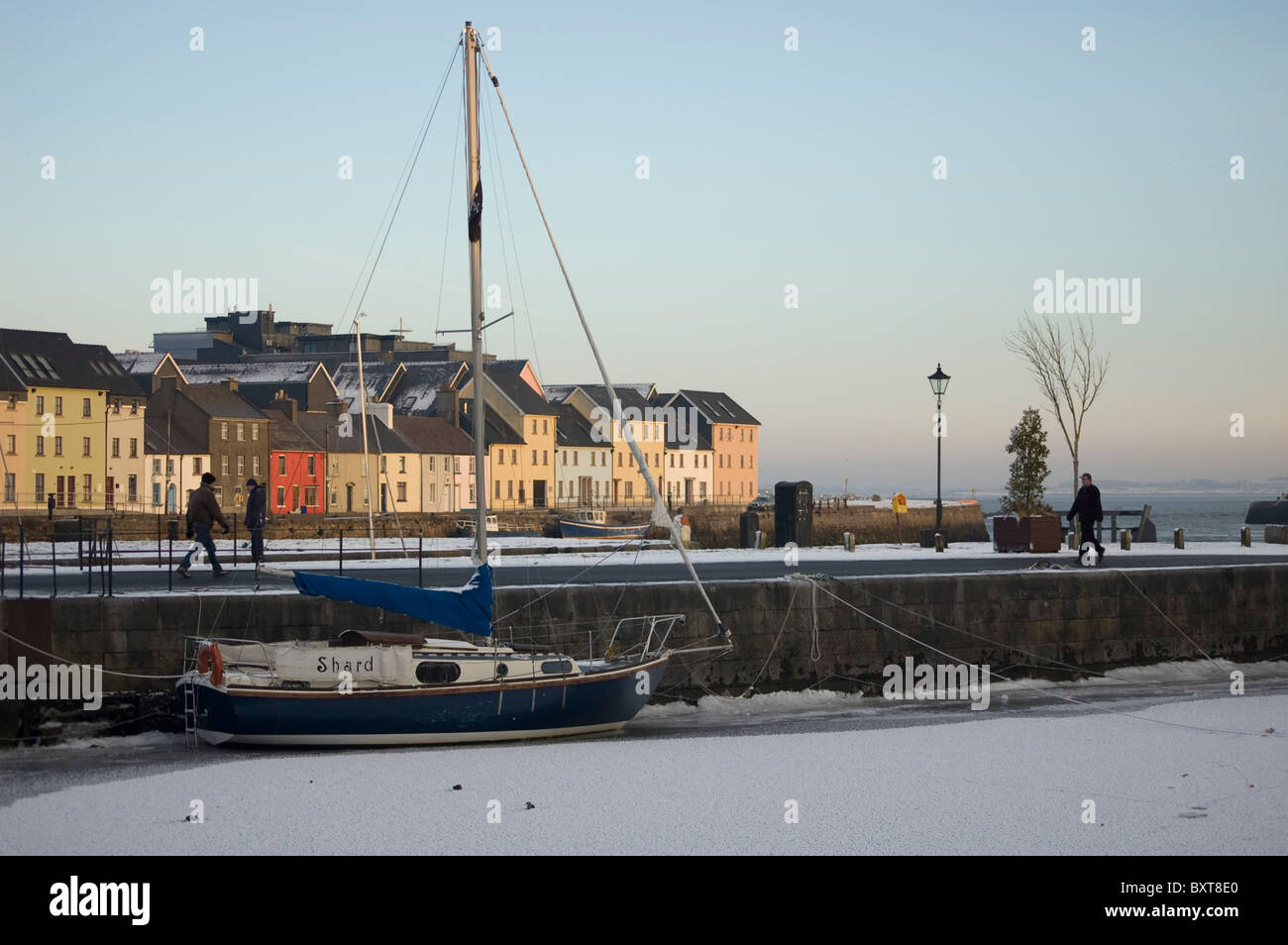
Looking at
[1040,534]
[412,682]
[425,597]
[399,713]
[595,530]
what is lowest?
[399,713]

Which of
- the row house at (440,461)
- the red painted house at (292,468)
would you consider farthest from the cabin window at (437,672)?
the row house at (440,461)

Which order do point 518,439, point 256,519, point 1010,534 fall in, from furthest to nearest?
point 518,439
point 1010,534
point 256,519

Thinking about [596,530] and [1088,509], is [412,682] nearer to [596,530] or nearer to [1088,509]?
[1088,509]

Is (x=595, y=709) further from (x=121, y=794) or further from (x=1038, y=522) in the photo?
(x=1038, y=522)

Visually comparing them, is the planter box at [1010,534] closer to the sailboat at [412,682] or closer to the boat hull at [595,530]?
the sailboat at [412,682]

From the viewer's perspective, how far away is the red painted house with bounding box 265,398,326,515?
306ft

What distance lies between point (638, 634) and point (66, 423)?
2618 inches

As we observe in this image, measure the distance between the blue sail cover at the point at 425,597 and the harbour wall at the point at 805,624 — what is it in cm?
177

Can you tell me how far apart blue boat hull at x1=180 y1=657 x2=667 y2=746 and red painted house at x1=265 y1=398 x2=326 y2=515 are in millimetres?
74566

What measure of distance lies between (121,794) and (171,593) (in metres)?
5.76

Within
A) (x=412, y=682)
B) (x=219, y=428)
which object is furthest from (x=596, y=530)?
(x=412, y=682)

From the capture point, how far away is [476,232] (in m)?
20.5

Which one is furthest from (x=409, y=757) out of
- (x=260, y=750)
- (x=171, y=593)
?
(x=171, y=593)

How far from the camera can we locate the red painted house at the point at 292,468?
93.1m
